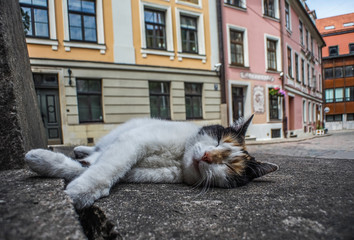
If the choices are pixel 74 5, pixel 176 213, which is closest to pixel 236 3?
pixel 74 5

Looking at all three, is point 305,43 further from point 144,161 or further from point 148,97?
point 144,161

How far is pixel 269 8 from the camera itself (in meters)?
13.5

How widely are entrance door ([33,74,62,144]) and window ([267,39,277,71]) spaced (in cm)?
1218

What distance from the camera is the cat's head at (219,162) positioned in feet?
5.05

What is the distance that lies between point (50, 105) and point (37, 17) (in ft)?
11.0

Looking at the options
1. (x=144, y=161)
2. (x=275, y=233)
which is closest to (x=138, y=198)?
(x=144, y=161)

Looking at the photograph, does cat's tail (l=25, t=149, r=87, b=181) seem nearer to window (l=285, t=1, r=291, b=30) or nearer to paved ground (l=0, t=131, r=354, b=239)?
paved ground (l=0, t=131, r=354, b=239)

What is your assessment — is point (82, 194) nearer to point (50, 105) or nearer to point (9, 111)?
point (9, 111)

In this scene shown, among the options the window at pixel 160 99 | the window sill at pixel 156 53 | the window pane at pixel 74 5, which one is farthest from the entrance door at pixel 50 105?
the window at pixel 160 99

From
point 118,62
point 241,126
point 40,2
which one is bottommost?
point 241,126

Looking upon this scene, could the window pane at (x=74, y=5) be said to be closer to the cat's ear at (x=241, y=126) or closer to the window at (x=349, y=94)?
the cat's ear at (x=241, y=126)

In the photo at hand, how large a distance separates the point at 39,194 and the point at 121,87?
844 cm

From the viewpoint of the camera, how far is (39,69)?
763cm

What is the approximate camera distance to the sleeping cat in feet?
4.32
